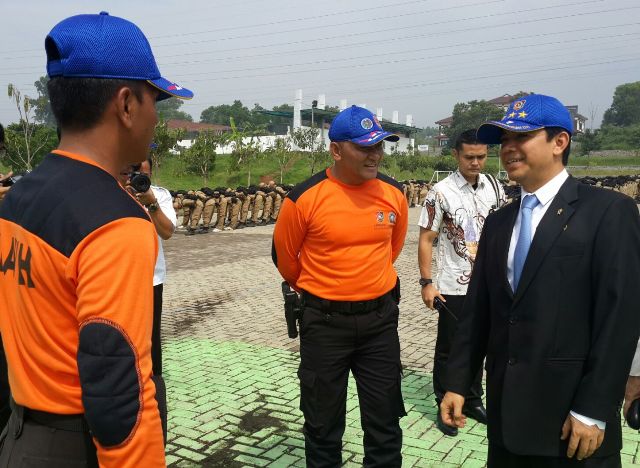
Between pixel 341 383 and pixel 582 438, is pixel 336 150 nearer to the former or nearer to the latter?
pixel 341 383

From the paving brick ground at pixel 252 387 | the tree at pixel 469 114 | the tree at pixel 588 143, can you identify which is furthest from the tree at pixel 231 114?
the paving brick ground at pixel 252 387

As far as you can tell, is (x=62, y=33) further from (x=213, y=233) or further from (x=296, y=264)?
(x=213, y=233)

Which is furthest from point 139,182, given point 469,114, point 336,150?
point 469,114

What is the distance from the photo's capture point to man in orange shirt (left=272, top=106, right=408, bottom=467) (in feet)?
10.4

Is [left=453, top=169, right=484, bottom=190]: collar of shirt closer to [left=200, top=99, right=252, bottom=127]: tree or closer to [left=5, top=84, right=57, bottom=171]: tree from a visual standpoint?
[left=5, top=84, right=57, bottom=171]: tree

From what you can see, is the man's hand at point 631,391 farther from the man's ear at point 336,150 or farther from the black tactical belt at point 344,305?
the man's ear at point 336,150

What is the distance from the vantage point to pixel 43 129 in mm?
35625

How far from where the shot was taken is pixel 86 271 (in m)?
1.32

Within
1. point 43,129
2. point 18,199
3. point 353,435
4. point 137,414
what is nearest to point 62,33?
point 18,199

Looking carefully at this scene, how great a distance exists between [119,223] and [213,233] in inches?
631

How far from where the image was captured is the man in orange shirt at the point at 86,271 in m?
1.34

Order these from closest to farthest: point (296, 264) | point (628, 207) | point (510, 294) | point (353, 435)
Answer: point (628, 207) < point (510, 294) < point (296, 264) < point (353, 435)

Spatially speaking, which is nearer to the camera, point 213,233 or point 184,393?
point 184,393

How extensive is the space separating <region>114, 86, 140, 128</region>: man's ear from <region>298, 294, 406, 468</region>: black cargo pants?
1887mm
